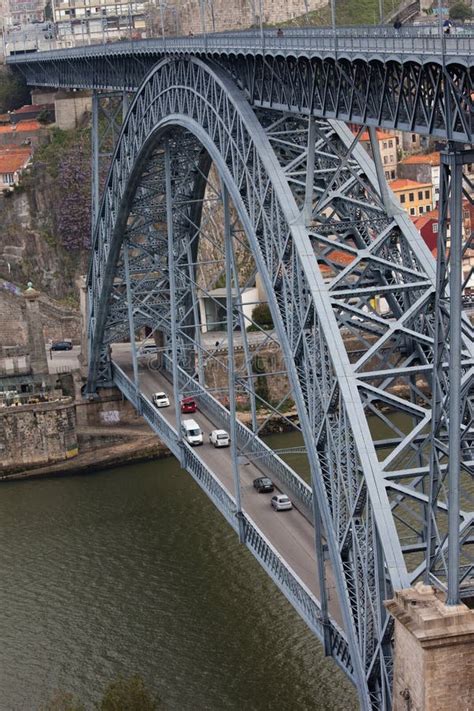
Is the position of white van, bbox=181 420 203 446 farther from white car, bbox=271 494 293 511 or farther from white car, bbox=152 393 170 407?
white car, bbox=271 494 293 511

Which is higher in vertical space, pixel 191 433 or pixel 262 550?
pixel 262 550

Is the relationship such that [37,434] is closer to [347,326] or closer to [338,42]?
[347,326]

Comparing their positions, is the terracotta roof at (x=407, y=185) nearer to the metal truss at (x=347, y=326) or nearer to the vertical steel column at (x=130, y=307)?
the vertical steel column at (x=130, y=307)

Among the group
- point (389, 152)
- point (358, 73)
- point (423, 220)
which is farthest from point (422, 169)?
point (358, 73)

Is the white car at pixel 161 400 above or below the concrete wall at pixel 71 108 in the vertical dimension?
below

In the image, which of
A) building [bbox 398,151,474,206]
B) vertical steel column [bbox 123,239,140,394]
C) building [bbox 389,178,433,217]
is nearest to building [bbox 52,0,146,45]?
building [bbox 398,151,474,206]

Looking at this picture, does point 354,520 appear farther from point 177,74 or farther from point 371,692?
point 177,74

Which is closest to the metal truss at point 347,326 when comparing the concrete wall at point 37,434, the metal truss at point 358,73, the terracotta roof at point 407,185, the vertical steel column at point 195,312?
the metal truss at point 358,73

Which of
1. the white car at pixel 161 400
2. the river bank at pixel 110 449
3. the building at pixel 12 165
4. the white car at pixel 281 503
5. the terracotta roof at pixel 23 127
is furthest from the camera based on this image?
the terracotta roof at pixel 23 127
